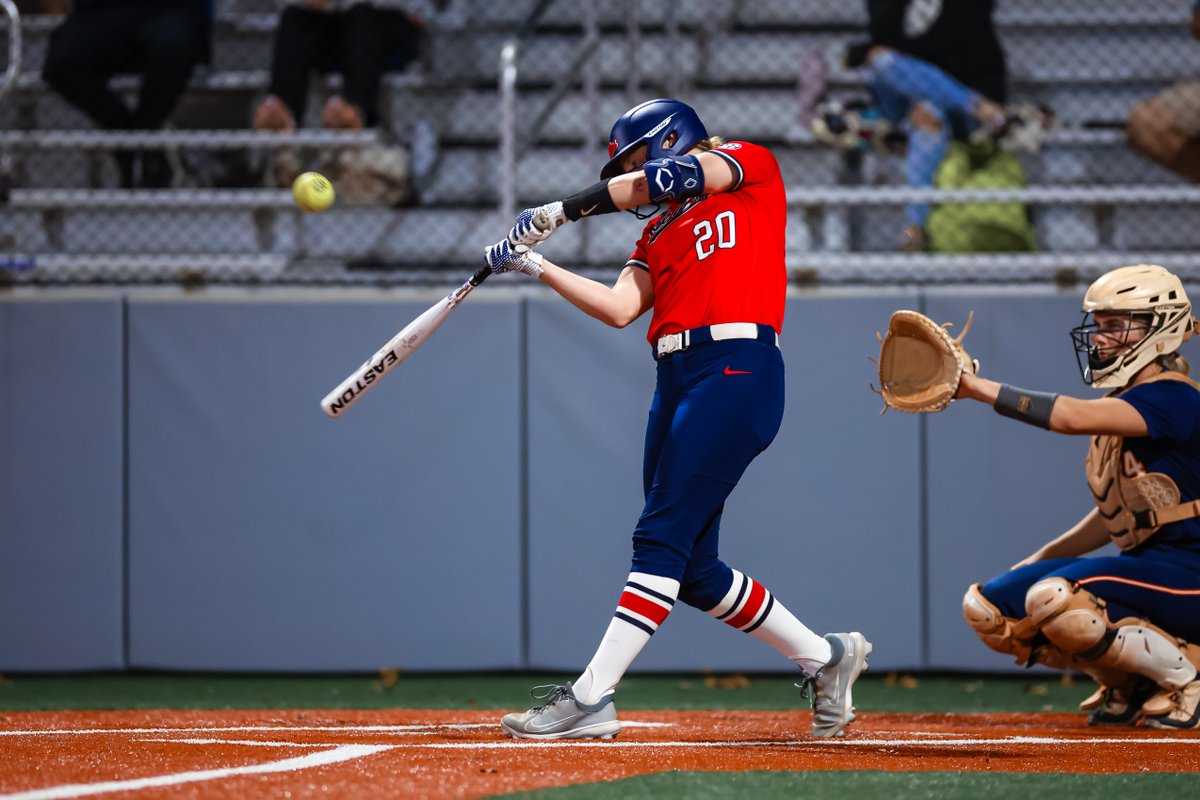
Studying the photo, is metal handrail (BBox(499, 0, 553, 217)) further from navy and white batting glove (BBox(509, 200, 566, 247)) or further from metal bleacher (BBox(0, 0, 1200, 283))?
navy and white batting glove (BBox(509, 200, 566, 247))

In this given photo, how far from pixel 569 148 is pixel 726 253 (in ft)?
15.0

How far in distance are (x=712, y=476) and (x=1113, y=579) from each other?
1.53 meters

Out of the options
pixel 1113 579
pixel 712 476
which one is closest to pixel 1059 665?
pixel 1113 579

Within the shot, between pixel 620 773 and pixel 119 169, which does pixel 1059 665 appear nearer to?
pixel 620 773

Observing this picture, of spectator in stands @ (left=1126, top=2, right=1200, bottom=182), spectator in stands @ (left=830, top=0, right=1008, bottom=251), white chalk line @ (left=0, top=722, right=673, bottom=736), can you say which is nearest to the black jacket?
spectator in stands @ (left=830, top=0, right=1008, bottom=251)

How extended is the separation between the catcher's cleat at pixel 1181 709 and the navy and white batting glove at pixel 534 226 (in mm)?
2490

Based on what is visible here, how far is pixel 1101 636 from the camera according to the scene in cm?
440

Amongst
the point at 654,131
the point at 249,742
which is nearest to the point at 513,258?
the point at 654,131

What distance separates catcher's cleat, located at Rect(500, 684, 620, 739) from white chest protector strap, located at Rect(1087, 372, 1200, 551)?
191 centimetres

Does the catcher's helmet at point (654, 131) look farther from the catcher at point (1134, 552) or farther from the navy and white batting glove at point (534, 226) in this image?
the catcher at point (1134, 552)

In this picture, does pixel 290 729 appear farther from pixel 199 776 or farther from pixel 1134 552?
pixel 1134 552

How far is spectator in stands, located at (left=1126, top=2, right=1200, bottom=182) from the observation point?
7164 millimetres

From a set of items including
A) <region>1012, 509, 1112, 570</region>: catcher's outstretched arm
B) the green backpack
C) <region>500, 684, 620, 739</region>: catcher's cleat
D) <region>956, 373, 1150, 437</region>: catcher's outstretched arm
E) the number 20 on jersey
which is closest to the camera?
<region>500, 684, 620, 739</region>: catcher's cleat

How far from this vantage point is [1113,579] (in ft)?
14.8
